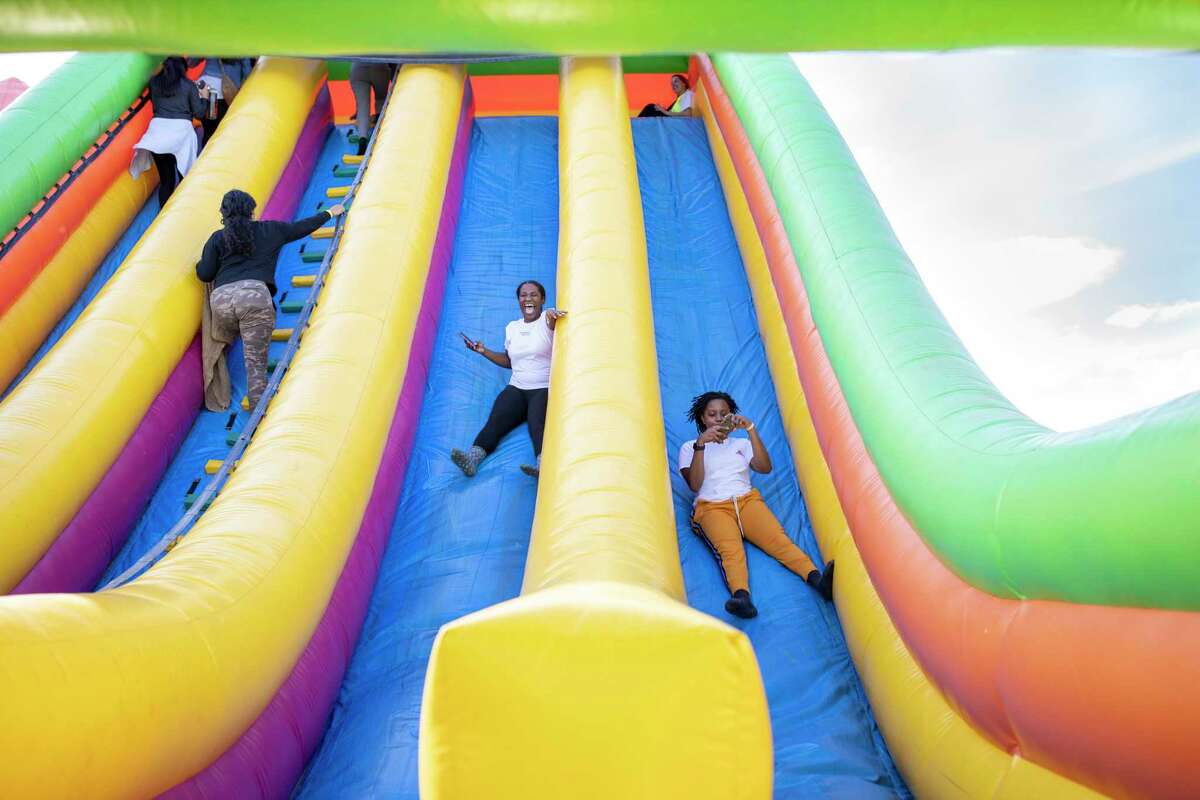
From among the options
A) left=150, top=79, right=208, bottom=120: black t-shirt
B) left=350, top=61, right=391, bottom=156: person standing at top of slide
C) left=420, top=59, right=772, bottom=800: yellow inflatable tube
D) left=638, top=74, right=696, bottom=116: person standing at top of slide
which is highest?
left=638, top=74, right=696, bottom=116: person standing at top of slide

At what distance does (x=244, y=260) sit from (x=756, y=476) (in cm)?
179

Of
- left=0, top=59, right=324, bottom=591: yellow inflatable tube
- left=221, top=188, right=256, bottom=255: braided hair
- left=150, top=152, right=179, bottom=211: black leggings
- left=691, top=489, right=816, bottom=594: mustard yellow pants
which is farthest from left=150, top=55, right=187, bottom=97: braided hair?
left=691, top=489, right=816, bottom=594: mustard yellow pants

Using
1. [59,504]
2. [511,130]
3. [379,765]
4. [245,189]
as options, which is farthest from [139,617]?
[511,130]

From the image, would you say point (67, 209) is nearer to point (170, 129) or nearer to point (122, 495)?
point (170, 129)

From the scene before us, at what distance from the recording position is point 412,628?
8.39ft

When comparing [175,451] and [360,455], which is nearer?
[360,455]

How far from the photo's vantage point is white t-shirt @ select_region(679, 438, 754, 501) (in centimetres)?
281

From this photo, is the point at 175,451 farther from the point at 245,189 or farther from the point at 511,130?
the point at 511,130

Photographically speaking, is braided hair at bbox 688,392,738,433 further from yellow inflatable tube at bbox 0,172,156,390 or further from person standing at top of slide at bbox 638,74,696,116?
person standing at top of slide at bbox 638,74,696,116

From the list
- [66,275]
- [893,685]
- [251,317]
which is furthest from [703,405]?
[66,275]

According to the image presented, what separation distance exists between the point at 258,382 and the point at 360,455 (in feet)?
2.70

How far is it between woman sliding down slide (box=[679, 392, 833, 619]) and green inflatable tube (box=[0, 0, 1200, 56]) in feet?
3.34

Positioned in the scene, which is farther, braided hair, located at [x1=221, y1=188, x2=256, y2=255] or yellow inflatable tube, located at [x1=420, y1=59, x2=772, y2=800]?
braided hair, located at [x1=221, y1=188, x2=256, y2=255]

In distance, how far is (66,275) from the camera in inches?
152
